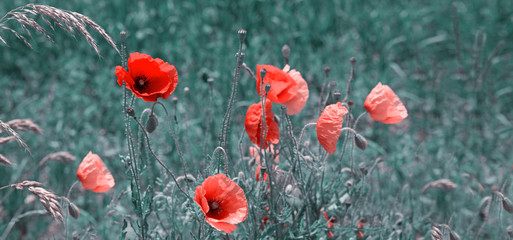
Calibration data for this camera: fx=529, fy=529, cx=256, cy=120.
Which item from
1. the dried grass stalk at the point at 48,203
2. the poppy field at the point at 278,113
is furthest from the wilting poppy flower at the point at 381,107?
the dried grass stalk at the point at 48,203

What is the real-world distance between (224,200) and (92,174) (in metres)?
0.53

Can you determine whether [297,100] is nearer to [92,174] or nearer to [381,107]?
[381,107]

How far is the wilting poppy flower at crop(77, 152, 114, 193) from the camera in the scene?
1753 millimetres

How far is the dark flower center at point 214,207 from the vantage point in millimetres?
1504

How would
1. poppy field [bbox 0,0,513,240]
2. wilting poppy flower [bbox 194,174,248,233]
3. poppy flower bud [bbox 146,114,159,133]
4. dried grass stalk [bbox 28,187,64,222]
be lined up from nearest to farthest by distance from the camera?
1. dried grass stalk [bbox 28,187,64,222]
2. wilting poppy flower [bbox 194,174,248,233]
3. poppy flower bud [bbox 146,114,159,133]
4. poppy field [bbox 0,0,513,240]

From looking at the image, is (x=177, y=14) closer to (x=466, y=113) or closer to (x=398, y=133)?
(x=398, y=133)

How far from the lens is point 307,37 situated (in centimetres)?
368

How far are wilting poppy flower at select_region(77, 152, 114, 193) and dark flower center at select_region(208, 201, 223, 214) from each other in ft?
1.52

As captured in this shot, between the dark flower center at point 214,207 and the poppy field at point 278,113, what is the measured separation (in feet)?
0.39

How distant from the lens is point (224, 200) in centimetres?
150

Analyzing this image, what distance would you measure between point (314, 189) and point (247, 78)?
5.53ft

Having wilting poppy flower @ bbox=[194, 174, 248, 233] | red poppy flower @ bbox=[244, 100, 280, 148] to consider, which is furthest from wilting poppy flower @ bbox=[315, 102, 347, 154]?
wilting poppy flower @ bbox=[194, 174, 248, 233]

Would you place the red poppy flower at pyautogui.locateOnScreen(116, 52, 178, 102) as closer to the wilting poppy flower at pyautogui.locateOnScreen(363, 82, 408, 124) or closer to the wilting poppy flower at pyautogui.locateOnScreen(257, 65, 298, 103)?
the wilting poppy flower at pyautogui.locateOnScreen(257, 65, 298, 103)

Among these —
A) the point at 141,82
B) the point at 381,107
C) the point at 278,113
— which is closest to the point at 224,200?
the point at 141,82
